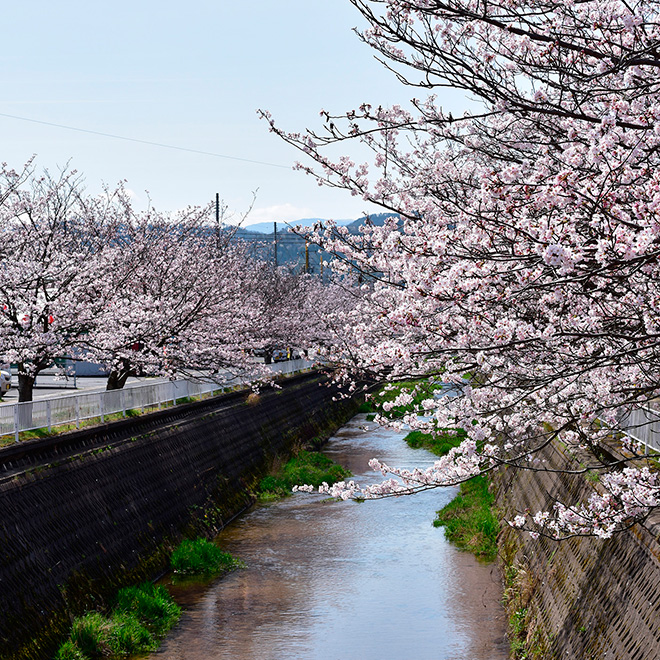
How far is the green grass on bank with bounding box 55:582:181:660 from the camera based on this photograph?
43.9 ft

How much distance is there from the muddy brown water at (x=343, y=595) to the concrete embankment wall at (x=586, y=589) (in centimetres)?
164

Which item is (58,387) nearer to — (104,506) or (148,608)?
(104,506)

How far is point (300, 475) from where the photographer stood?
29266 mm

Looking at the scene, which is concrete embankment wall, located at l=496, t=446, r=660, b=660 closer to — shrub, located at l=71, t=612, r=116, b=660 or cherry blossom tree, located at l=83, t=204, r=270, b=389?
shrub, located at l=71, t=612, r=116, b=660

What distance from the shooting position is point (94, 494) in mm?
16719

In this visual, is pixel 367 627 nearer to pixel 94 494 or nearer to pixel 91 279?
pixel 94 494

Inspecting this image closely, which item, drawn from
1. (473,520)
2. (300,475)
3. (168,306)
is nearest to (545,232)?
(473,520)

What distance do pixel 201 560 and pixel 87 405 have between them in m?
4.31

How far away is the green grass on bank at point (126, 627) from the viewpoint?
13375 millimetres

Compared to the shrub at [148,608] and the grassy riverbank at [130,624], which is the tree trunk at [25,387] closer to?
the grassy riverbank at [130,624]

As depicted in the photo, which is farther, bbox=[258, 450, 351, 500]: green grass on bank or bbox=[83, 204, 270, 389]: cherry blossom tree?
bbox=[258, 450, 351, 500]: green grass on bank

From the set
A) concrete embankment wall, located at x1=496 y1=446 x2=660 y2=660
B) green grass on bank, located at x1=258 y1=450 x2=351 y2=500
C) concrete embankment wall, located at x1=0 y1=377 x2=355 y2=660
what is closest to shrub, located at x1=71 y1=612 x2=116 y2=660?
concrete embankment wall, located at x1=0 y1=377 x2=355 y2=660

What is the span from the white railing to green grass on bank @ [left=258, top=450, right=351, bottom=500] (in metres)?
3.91

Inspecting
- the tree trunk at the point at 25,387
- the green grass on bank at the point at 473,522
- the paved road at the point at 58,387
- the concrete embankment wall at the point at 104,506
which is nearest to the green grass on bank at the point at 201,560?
the concrete embankment wall at the point at 104,506
